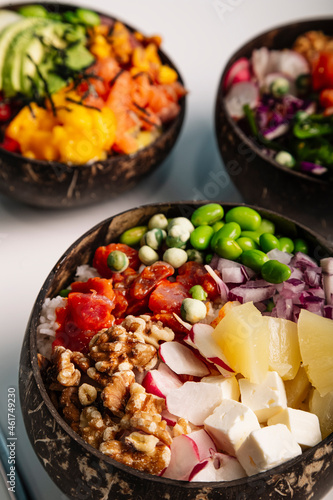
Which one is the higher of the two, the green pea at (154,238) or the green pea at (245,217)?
the green pea at (245,217)

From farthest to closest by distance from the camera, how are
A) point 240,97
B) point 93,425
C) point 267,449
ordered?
1. point 240,97
2. point 93,425
3. point 267,449

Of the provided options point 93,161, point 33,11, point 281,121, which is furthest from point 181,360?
point 33,11

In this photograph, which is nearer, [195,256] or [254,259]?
[254,259]

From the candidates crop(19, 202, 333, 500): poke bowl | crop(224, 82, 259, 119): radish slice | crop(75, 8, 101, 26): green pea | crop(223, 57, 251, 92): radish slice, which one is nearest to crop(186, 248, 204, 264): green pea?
crop(19, 202, 333, 500): poke bowl

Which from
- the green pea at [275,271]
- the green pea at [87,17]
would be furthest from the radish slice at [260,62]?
the green pea at [275,271]

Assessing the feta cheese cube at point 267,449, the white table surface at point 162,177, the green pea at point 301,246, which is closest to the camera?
the feta cheese cube at point 267,449

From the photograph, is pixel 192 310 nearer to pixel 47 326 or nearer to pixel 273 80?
pixel 47 326

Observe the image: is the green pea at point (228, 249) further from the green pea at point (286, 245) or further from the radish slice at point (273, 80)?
the radish slice at point (273, 80)

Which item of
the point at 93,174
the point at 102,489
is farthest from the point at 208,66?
the point at 102,489
